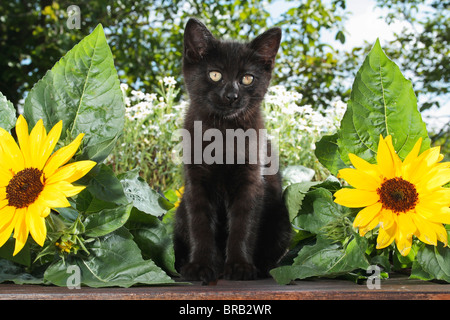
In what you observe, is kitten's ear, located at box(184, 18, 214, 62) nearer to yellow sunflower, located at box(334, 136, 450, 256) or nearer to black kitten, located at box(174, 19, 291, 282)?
black kitten, located at box(174, 19, 291, 282)

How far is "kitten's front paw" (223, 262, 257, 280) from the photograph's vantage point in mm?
1043

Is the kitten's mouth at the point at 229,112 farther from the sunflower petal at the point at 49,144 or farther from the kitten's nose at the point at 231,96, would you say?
the sunflower petal at the point at 49,144

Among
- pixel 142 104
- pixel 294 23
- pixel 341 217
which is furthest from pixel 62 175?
pixel 294 23

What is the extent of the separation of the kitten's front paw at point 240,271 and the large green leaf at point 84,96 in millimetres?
406

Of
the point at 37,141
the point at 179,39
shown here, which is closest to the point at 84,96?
the point at 37,141

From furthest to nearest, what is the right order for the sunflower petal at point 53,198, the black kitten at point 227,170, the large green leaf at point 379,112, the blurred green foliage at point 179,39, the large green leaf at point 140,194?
1. the blurred green foliage at point 179,39
2. the black kitten at point 227,170
3. the large green leaf at point 140,194
4. the large green leaf at point 379,112
5. the sunflower petal at point 53,198

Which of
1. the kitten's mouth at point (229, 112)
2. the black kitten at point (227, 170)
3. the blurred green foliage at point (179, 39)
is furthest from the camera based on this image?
the blurred green foliage at point (179, 39)

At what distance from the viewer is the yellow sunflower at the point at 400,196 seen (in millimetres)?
799

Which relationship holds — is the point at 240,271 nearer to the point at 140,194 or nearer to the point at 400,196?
the point at 140,194

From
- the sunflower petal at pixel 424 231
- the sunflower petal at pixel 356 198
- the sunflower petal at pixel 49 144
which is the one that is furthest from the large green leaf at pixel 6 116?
the sunflower petal at pixel 424 231

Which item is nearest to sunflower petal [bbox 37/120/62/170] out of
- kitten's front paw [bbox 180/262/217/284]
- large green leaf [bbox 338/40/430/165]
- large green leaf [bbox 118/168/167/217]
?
large green leaf [bbox 118/168/167/217]

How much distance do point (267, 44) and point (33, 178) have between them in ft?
2.61

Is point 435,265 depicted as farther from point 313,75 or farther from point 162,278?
point 313,75

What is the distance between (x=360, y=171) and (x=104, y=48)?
0.52 meters
